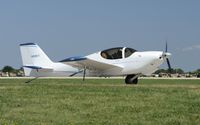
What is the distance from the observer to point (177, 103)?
12.6 meters

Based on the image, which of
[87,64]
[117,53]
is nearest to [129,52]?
[117,53]

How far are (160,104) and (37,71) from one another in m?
24.5

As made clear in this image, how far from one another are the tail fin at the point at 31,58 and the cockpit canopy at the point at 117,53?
6.02m

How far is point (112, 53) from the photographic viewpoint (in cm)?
3117

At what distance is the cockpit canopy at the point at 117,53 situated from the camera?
100 feet

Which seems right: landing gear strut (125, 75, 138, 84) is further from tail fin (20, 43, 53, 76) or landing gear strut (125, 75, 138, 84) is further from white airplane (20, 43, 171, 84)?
tail fin (20, 43, 53, 76)

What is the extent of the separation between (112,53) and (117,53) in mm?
408

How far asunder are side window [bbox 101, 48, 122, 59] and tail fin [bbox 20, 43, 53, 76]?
591 centimetres

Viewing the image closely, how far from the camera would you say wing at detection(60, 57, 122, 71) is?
30.1 m

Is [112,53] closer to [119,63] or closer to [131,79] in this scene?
[119,63]

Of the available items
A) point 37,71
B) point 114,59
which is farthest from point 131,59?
point 37,71

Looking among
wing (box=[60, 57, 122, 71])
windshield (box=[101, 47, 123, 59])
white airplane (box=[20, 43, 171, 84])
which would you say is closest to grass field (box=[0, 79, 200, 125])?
wing (box=[60, 57, 122, 71])

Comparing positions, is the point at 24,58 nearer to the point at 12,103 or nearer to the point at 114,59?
the point at 114,59

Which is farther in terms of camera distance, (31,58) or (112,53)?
(31,58)
